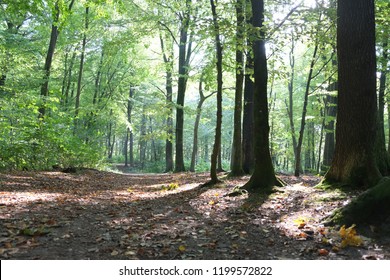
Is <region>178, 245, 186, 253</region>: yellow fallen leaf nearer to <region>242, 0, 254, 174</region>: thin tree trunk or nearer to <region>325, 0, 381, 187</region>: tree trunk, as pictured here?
<region>325, 0, 381, 187</region>: tree trunk

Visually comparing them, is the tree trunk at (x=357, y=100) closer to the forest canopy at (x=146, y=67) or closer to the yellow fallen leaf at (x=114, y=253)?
the forest canopy at (x=146, y=67)

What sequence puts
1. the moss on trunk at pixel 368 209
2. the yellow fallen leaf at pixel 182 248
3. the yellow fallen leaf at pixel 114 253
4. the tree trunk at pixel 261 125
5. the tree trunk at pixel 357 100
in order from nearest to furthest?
the yellow fallen leaf at pixel 114 253, the yellow fallen leaf at pixel 182 248, the moss on trunk at pixel 368 209, the tree trunk at pixel 357 100, the tree trunk at pixel 261 125

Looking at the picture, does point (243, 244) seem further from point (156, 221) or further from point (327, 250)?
point (156, 221)

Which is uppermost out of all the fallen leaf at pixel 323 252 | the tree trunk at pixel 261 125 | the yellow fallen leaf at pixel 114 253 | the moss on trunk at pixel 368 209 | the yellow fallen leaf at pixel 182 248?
the tree trunk at pixel 261 125

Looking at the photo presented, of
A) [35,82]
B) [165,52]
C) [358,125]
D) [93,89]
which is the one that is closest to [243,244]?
[358,125]

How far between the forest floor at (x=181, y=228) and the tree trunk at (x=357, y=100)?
2.38 feet

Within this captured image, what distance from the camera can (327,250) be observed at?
395 cm

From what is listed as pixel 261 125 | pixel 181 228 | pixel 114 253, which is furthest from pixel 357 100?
pixel 114 253

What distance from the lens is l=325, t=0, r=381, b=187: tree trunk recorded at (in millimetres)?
6246

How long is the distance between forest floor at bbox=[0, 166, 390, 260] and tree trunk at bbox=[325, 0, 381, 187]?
2.38 ft

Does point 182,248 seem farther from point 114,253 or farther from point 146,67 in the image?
point 146,67

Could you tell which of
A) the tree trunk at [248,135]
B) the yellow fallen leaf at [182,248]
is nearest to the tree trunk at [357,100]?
the yellow fallen leaf at [182,248]

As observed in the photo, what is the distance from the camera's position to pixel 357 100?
21.0 feet

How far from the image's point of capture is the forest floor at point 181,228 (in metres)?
3.89
